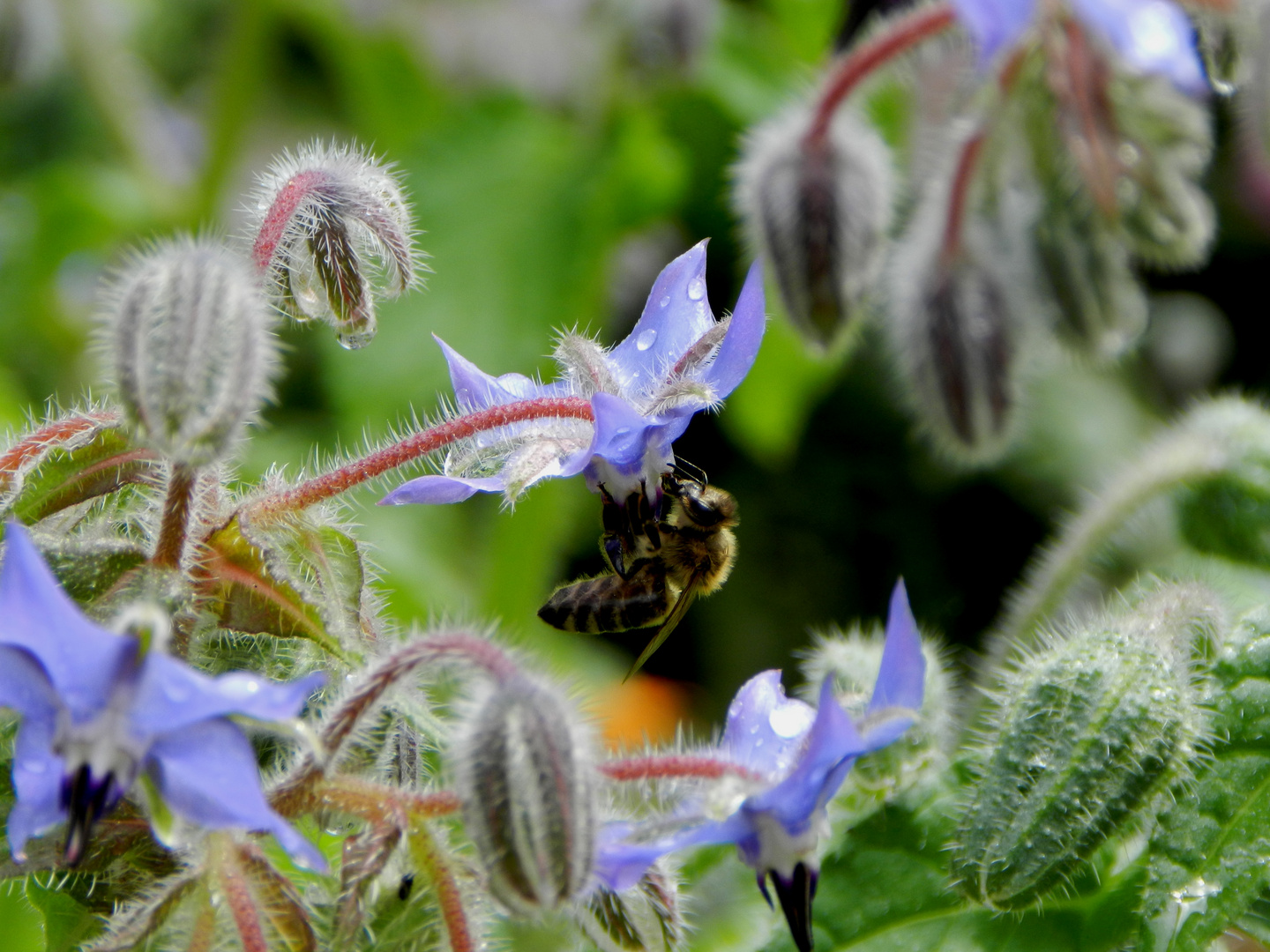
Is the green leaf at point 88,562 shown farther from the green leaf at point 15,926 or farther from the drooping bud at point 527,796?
the green leaf at point 15,926

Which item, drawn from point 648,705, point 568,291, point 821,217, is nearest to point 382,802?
point 821,217

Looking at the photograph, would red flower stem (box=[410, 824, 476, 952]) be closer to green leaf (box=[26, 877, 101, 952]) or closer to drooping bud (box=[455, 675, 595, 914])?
drooping bud (box=[455, 675, 595, 914])

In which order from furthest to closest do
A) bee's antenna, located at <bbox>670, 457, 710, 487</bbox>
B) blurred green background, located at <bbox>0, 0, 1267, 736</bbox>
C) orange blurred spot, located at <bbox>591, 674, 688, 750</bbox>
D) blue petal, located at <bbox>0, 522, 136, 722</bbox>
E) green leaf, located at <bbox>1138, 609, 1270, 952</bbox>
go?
orange blurred spot, located at <bbox>591, 674, 688, 750</bbox>, blurred green background, located at <bbox>0, 0, 1267, 736</bbox>, bee's antenna, located at <bbox>670, 457, 710, 487</bbox>, green leaf, located at <bbox>1138, 609, 1270, 952</bbox>, blue petal, located at <bbox>0, 522, 136, 722</bbox>

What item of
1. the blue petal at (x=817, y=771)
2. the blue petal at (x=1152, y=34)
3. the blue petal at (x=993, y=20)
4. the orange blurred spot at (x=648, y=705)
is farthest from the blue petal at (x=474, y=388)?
the orange blurred spot at (x=648, y=705)

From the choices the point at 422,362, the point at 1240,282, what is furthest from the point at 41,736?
the point at 1240,282

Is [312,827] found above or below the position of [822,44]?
below

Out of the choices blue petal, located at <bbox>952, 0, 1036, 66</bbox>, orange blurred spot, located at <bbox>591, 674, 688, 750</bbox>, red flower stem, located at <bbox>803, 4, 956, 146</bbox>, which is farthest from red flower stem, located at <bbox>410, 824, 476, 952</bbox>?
orange blurred spot, located at <bbox>591, 674, 688, 750</bbox>

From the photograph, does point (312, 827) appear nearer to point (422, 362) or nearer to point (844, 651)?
point (844, 651)
